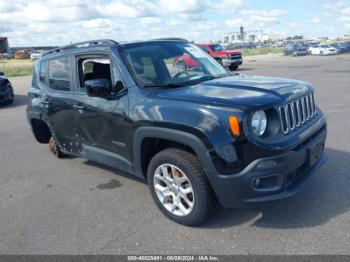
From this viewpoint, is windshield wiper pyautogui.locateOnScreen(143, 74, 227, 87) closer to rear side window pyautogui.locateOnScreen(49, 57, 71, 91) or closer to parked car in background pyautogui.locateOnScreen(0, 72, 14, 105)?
rear side window pyautogui.locateOnScreen(49, 57, 71, 91)

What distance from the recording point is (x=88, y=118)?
4.48m

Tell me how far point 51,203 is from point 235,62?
2225cm

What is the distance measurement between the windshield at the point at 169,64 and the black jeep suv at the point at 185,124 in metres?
0.01

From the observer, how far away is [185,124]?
10.8 feet

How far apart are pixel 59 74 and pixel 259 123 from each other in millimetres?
3125

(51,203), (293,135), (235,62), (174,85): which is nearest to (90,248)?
(51,203)

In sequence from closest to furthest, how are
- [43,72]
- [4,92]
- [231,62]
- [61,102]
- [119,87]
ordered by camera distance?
1. [119,87]
2. [61,102]
3. [43,72]
4. [4,92]
5. [231,62]

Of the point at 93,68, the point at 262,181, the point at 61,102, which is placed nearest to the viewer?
the point at 262,181

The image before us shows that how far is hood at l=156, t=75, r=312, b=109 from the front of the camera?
3.24 m

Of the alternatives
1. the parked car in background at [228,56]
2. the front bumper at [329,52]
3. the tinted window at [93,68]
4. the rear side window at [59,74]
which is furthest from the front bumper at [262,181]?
the front bumper at [329,52]

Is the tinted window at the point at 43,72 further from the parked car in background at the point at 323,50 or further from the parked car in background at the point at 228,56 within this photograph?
the parked car in background at the point at 323,50

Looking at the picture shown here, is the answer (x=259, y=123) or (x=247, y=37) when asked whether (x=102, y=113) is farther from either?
(x=247, y=37)

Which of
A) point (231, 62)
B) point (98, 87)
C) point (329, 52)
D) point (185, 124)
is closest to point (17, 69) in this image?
point (231, 62)

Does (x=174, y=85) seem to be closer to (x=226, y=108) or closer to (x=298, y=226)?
(x=226, y=108)
